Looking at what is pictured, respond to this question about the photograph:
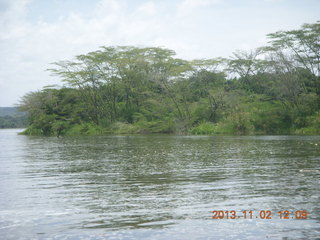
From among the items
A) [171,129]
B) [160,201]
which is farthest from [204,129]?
[160,201]

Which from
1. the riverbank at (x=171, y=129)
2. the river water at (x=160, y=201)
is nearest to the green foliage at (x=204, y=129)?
the riverbank at (x=171, y=129)

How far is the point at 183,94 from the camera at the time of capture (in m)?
53.1

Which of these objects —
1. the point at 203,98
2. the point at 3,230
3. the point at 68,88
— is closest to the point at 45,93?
the point at 68,88

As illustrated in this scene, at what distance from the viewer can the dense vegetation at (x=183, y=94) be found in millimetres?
43531

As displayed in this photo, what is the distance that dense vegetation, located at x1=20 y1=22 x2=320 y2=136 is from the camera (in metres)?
43.5

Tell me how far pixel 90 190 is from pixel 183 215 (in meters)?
3.49

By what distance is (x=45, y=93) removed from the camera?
62781mm

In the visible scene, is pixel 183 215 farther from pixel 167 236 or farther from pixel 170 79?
pixel 170 79
